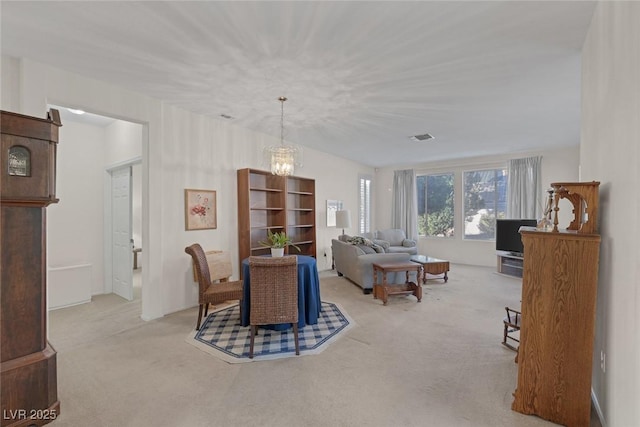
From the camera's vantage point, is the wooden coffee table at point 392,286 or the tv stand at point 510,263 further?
the tv stand at point 510,263

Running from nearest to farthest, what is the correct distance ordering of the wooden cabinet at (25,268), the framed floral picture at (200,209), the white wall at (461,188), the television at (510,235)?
the wooden cabinet at (25,268)
the framed floral picture at (200,209)
the television at (510,235)
the white wall at (461,188)

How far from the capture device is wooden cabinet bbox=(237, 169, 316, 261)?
4762mm

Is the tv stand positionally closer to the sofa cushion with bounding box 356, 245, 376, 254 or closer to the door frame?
the sofa cushion with bounding box 356, 245, 376, 254

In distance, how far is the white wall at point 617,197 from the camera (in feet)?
4.43

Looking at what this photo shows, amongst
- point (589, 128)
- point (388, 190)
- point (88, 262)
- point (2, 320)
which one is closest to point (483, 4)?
point (589, 128)

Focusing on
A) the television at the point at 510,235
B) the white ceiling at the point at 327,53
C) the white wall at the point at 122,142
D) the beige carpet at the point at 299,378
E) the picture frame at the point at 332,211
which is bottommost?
the beige carpet at the point at 299,378

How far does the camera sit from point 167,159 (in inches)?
154

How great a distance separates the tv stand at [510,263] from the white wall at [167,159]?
569 cm

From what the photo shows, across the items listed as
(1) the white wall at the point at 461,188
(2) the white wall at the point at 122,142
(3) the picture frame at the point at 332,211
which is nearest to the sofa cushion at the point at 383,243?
(3) the picture frame at the point at 332,211

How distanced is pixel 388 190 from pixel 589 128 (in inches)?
259

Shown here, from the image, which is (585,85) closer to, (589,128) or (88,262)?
(589,128)

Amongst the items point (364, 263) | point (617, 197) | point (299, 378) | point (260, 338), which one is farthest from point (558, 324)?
point (364, 263)

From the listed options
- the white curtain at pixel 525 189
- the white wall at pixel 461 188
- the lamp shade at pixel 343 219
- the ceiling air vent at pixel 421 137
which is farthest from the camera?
the lamp shade at pixel 343 219

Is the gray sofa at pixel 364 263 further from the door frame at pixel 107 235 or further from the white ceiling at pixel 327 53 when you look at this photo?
A: the door frame at pixel 107 235
